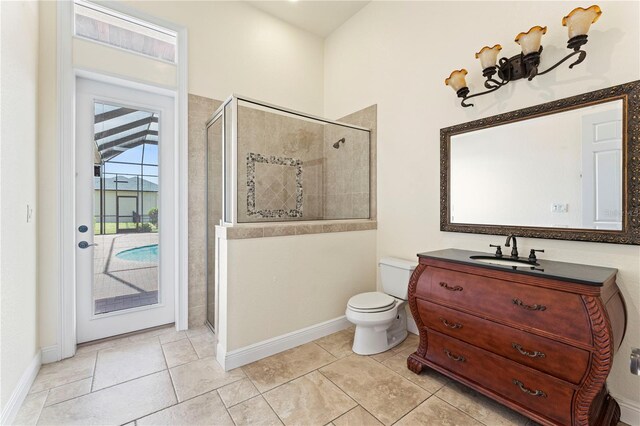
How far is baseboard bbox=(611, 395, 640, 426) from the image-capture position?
1.54 m

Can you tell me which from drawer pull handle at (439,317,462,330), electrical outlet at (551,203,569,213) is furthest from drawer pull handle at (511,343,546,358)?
electrical outlet at (551,203,569,213)

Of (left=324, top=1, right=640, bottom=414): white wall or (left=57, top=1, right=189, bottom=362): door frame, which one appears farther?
(left=57, top=1, right=189, bottom=362): door frame

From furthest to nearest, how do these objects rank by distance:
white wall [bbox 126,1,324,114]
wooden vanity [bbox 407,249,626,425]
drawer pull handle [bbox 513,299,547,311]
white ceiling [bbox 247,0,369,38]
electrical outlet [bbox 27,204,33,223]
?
white ceiling [bbox 247,0,369,38] < white wall [bbox 126,1,324,114] < electrical outlet [bbox 27,204,33,223] < drawer pull handle [bbox 513,299,547,311] < wooden vanity [bbox 407,249,626,425]

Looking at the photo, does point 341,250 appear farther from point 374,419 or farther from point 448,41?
point 448,41

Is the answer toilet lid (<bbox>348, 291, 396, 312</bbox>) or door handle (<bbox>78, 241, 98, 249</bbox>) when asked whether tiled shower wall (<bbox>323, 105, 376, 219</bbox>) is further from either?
door handle (<bbox>78, 241, 98, 249</bbox>)

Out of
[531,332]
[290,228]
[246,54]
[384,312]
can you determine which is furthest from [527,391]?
[246,54]

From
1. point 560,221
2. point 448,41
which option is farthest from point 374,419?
point 448,41

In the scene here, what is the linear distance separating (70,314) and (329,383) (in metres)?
2.12

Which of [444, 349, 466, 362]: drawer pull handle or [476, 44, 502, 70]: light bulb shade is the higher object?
[476, 44, 502, 70]: light bulb shade

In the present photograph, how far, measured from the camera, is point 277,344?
2.32m

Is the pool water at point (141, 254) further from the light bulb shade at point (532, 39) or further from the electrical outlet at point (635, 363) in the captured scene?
the electrical outlet at point (635, 363)

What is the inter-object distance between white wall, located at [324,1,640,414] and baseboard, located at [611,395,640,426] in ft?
0.07

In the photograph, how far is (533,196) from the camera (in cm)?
190

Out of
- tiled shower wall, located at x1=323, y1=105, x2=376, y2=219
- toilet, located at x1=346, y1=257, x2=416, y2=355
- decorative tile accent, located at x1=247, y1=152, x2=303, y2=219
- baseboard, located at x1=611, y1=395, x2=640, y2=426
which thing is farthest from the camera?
tiled shower wall, located at x1=323, y1=105, x2=376, y2=219
